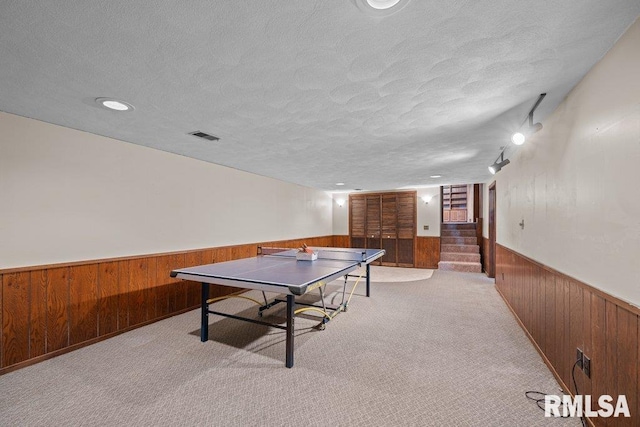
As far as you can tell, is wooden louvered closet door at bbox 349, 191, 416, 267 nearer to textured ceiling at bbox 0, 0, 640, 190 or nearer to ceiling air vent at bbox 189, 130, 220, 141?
textured ceiling at bbox 0, 0, 640, 190

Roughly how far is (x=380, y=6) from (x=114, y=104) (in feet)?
7.39

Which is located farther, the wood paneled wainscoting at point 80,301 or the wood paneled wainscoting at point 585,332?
the wood paneled wainscoting at point 80,301

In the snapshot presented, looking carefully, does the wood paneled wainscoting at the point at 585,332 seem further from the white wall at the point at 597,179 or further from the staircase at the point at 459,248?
the staircase at the point at 459,248

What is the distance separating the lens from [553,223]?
91.3 inches

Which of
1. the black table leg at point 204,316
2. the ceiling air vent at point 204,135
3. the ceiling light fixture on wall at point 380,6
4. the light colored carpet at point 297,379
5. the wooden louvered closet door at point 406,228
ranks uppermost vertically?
the ceiling light fixture on wall at point 380,6

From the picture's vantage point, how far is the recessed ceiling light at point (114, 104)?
85.3 inches

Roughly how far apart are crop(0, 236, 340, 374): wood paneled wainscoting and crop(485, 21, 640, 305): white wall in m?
4.40

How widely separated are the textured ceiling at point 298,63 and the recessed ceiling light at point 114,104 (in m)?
0.07

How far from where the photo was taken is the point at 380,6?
121 cm

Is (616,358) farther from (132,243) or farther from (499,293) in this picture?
(132,243)

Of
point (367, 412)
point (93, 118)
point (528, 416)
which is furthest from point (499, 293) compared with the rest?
point (93, 118)

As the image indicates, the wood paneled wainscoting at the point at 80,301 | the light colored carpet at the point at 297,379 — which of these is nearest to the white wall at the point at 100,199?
the wood paneled wainscoting at the point at 80,301

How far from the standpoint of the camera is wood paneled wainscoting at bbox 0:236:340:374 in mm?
2424

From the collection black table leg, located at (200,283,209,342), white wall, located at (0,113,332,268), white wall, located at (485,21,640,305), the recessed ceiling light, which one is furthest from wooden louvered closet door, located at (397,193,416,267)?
the recessed ceiling light
